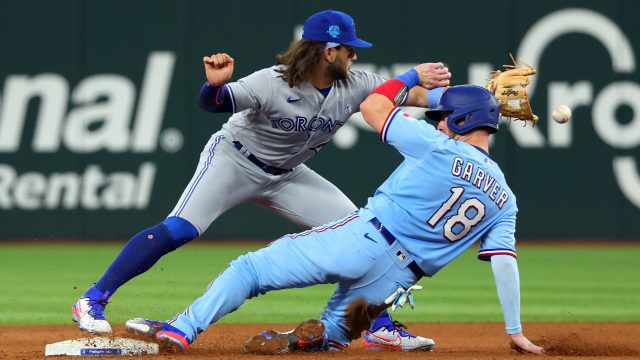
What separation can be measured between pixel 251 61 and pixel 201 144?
1070 millimetres

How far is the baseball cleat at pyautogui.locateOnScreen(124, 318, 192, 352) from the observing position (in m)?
4.95

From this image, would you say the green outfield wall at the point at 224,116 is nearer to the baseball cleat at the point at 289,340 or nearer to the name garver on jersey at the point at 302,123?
the name garver on jersey at the point at 302,123

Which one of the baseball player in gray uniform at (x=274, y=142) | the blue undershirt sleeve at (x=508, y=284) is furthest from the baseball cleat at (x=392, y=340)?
the blue undershirt sleeve at (x=508, y=284)

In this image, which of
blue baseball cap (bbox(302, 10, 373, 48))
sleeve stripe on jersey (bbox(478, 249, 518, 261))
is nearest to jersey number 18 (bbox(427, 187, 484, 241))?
sleeve stripe on jersey (bbox(478, 249, 518, 261))

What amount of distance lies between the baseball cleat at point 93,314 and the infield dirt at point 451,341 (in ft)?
0.30

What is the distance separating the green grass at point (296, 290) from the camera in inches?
301

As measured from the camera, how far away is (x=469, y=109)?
5094 millimetres

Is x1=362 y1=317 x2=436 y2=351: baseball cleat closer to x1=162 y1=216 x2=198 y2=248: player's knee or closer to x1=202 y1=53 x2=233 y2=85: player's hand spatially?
x1=162 y1=216 x2=198 y2=248: player's knee

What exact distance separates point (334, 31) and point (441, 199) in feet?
4.04

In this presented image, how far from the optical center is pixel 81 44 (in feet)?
40.2

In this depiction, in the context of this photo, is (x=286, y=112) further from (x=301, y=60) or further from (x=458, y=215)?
(x=458, y=215)

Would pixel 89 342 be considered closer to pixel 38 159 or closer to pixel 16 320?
pixel 16 320

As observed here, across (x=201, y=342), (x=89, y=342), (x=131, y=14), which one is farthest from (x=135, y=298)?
(x=131, y=14)

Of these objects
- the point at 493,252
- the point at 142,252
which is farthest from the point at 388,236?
the point at 142,252
